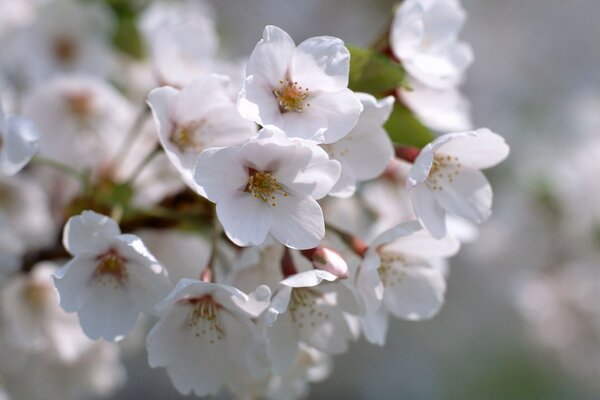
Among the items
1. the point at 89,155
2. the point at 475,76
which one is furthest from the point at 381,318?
the point at 475,76

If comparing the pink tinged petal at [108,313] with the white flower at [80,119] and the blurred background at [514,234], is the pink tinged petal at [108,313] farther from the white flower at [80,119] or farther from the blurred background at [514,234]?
the blurred background at [514,234]

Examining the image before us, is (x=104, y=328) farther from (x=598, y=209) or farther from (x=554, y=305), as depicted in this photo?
(x=554, y=305)

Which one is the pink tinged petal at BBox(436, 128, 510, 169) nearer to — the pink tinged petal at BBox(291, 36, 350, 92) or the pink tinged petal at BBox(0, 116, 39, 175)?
the pink tinged petal at BBox(291, 36, 350, 92)

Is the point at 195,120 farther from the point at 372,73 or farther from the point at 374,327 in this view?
the point at 374,327

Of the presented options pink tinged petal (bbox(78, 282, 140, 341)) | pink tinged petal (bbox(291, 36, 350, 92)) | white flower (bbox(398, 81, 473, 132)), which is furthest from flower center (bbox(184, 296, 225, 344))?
white flower (bbox(398, 81, 473, 132))

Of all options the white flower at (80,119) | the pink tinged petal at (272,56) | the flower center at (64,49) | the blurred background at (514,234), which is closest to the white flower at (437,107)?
the pink tinged petal at (272,56)

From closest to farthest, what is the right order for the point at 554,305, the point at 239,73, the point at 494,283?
1. the point at 239,73
2. the point at 554,305
3. the point at 494,283
